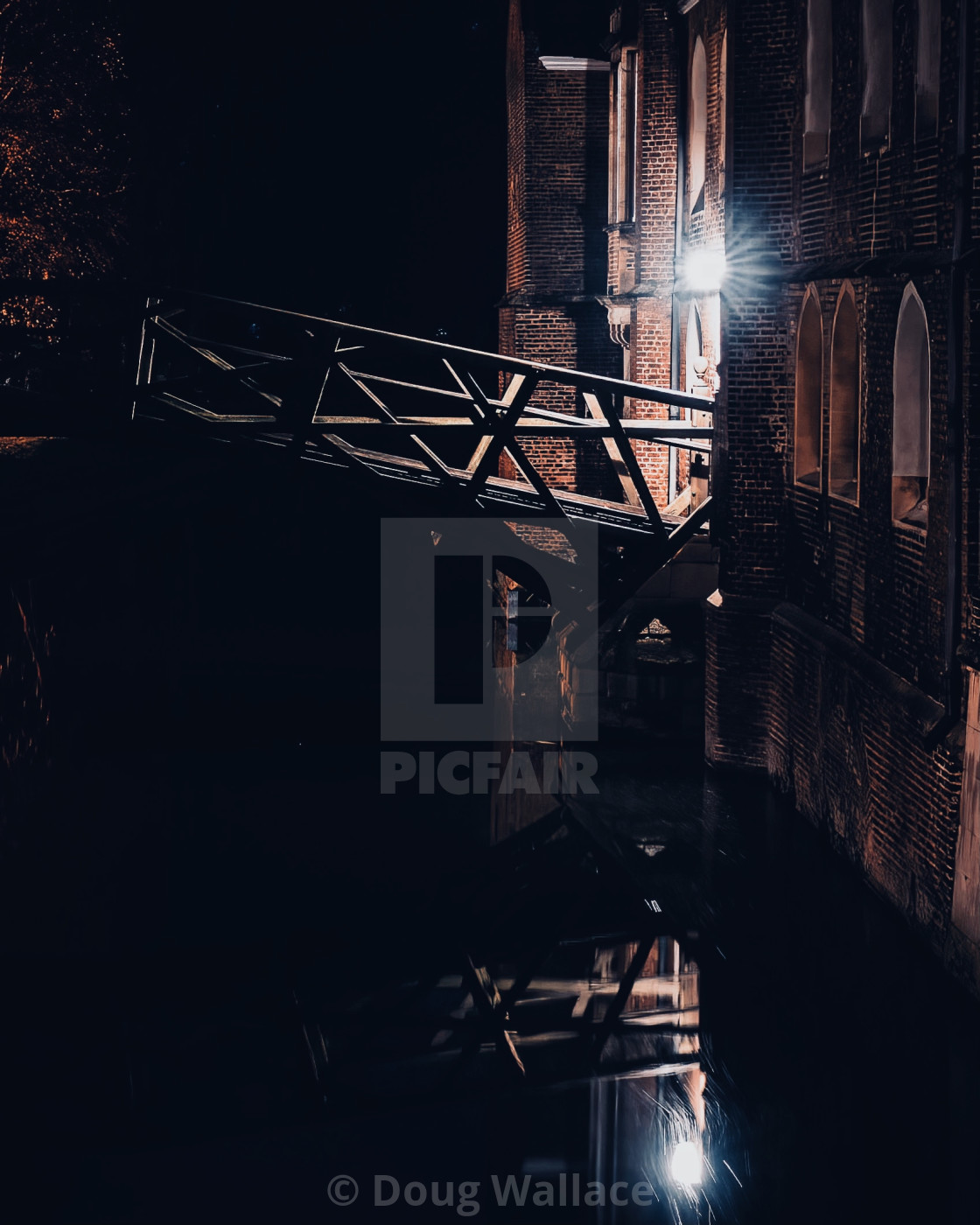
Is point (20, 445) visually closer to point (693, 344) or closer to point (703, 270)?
point (693, 344)

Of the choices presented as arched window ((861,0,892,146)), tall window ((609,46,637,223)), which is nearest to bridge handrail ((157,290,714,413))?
arched window ((861,0,892,146))

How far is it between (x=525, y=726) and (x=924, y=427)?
6.21 meters

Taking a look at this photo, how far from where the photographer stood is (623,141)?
65.5ft

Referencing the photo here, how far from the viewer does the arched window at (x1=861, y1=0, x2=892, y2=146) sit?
10.1 m

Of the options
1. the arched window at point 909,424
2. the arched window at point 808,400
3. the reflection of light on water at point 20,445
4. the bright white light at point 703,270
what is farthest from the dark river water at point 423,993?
the reflection of light on water at point 20,445

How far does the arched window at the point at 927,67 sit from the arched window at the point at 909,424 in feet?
3.80

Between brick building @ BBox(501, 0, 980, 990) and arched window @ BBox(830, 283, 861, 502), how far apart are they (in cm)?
2

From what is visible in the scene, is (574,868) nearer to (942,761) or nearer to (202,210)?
(942,761)

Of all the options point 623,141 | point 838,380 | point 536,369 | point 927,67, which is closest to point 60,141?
point 623,141

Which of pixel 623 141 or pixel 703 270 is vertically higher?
pixel 623 141

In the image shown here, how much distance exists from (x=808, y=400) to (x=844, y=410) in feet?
3.51

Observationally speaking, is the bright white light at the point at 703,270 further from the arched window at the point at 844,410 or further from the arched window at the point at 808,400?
the arched window at the point at 844,410

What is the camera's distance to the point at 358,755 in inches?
536

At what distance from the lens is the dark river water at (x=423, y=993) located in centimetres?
631
